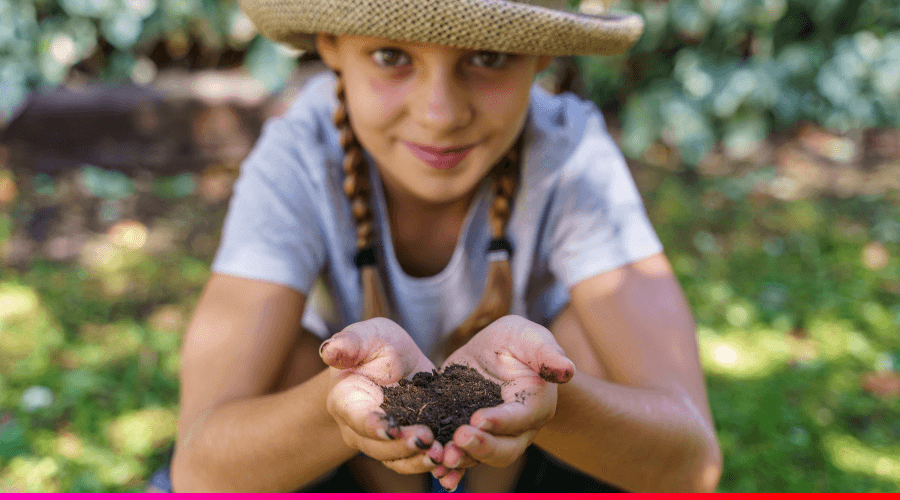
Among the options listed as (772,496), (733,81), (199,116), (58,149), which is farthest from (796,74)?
(58,149)

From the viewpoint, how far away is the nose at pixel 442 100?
1324 millimetres

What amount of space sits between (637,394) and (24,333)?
2305 mm

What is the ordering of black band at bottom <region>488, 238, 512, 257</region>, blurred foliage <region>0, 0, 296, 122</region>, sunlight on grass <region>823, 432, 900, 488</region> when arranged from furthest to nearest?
blurred foliage <region>0, 0, 296, 122</region> → sunlight on grass <region>823, 432, 900, 488</region> → black band at bottom <region>488, 238, 512, 257</region>

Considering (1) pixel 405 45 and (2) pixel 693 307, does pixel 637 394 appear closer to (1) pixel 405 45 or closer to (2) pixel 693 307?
(1) pixel 405 45

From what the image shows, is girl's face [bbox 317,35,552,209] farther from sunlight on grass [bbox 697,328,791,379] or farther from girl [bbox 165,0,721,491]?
sunlight on grass [bbox 697,328,791,379]

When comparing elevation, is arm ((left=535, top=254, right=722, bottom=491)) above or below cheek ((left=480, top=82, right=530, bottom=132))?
below


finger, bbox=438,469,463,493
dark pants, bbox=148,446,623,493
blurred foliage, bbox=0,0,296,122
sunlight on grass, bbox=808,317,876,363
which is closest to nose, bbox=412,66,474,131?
finger, bbox=438,469,463,493

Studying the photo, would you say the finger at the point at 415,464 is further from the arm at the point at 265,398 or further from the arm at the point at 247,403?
the arm at the point at 247,403

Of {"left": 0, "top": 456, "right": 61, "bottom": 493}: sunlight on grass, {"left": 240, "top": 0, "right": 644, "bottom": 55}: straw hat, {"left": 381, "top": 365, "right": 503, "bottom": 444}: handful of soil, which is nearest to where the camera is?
{"left": 381, "top": 365, "right": 503, "bottom": 444}: handful of soil

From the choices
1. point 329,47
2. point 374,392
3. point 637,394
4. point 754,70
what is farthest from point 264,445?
point 754,70

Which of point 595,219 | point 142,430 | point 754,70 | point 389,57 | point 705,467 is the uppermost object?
point 389,57

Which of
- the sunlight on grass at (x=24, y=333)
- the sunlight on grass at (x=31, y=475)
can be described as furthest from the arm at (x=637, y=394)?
the sunlight on grass at (x=24, y=333)

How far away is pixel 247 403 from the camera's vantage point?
1.39 m

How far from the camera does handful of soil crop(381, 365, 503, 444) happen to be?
0.99 metres
